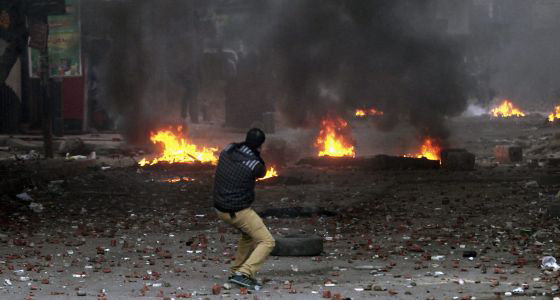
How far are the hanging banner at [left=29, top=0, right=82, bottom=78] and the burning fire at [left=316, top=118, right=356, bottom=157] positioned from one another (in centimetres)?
816

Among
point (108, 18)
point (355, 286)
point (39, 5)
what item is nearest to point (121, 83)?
point (108, 18)

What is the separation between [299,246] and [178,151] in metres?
12.3

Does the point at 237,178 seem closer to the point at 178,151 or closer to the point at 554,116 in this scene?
the point at 178,151

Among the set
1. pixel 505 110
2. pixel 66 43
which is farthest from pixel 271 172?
pixel 505 110

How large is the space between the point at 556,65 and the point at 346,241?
38423mm

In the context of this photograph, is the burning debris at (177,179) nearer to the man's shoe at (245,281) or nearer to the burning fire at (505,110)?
the man's shoe at (245,281)

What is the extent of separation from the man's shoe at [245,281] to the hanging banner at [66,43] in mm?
18765

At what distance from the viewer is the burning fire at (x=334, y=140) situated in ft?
68.7

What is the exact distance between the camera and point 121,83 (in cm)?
2895

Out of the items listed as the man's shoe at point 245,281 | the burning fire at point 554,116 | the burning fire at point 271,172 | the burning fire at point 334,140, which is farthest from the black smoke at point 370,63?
the man's shoe at point 245,281

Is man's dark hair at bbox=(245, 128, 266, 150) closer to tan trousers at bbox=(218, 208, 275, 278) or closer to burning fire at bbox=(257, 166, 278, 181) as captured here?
tan trousers at bbox=(218, 208, 275, 278)

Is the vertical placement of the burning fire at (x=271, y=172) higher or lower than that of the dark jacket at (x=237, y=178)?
lower

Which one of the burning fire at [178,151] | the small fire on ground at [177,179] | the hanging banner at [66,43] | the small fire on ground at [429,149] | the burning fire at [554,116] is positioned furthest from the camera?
the burning fire at [554,116]

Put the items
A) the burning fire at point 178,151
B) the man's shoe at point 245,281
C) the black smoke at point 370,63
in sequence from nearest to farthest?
the man's shoe at point 245,281 < the burning fire at point 178,151 < the black smoke at point 370,63
